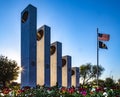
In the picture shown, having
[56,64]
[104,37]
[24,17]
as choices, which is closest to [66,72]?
[56,64]

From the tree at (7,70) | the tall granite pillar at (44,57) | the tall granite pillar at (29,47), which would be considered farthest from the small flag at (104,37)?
the tall granite pillar at (44,57)

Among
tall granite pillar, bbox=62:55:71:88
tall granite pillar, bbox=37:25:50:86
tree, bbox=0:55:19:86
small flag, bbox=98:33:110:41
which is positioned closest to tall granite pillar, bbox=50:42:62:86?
tall granite pillar, bbox=62:55:71:88

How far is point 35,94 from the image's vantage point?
10.5m

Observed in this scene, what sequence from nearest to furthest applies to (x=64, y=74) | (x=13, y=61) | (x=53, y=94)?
(x=53, y=94), (x=13, y=61), (x=64, y=74)

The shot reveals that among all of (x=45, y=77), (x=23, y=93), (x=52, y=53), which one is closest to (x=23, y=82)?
(x=45, y=77)

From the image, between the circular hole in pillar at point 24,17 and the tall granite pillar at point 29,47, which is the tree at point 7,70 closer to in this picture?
the tall granite pillar at point 29,47

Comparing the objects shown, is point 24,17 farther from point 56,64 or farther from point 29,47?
point 56,64

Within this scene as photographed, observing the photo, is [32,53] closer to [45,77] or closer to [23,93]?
[45,77]

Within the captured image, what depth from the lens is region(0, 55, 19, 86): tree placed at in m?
45.0

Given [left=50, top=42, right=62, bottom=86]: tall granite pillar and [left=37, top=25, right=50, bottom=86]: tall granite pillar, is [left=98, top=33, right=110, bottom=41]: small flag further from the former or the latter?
[left=50, top=42, right=62, bottom=86]: tall granite pillar

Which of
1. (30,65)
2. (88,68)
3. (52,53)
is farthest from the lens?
(88,68)

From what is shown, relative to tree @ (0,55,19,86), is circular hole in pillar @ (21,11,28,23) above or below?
above

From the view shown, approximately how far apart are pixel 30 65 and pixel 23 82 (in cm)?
316

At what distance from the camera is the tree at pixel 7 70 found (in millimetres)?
44969
